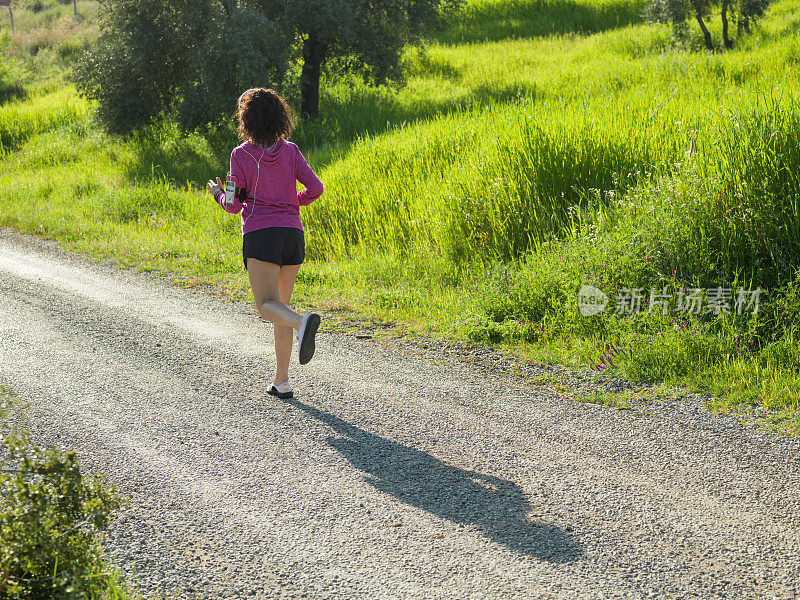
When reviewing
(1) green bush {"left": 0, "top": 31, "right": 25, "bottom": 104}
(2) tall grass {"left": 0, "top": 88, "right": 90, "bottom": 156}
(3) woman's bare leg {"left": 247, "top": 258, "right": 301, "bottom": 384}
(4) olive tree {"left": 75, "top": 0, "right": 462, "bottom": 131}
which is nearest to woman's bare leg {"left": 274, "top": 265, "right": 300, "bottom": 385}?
(3) woman's bare leg {"left": 247, "top": 258, "right": 301, "bottom": 384}

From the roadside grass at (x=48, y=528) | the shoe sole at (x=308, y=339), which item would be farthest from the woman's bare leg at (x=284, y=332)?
the roadside grass at (x=48, y=528)

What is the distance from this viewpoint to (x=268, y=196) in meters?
5.42

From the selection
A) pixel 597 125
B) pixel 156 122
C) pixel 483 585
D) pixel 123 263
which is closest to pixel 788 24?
pixel 597 125

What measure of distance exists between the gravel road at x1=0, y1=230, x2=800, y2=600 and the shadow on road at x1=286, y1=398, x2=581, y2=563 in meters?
0.01

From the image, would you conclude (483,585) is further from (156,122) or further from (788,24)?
(788,24)

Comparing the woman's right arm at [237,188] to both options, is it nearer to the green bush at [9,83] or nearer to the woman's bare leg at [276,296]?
the woman's bare leg at [276,296]

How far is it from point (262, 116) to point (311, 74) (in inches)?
583

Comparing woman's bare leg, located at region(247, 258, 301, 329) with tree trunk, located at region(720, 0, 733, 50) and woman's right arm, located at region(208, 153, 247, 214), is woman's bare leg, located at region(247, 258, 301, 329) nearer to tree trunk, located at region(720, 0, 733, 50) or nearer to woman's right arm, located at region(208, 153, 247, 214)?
woman's right arm, located at region(208, 153, 247, 214)

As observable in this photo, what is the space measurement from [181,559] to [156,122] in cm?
1710

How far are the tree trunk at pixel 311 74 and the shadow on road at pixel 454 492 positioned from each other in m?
15.3

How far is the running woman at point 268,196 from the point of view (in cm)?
527

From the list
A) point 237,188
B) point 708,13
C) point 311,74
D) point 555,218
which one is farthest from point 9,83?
point 237,188

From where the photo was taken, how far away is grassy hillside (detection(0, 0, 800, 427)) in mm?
6281

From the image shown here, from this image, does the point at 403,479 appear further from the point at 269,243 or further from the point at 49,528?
the point at 49,528
